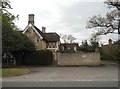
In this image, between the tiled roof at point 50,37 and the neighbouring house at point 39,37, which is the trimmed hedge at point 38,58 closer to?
the neighbouring house at point 39,37

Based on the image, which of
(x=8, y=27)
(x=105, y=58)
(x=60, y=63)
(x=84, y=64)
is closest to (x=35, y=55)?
(x=60, y=63)

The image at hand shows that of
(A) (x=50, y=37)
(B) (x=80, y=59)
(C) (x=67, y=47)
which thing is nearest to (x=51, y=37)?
(A) (x=50, y=37)

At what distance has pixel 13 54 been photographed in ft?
157

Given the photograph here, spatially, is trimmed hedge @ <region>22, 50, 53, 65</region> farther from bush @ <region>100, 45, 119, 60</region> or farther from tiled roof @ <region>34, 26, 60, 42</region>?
bush @ <region>100, 45, 119, 60</region>

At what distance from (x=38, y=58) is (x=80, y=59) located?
8517 mm

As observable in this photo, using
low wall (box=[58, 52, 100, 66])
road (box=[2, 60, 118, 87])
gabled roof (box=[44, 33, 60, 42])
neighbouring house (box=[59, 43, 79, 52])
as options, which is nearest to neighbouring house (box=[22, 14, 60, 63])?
gabled roof (box=[44, 33, 60, 42])

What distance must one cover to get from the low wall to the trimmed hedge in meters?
4.84

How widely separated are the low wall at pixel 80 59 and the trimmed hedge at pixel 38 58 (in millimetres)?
4837

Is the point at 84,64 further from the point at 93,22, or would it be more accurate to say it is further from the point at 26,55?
the point at 26,55

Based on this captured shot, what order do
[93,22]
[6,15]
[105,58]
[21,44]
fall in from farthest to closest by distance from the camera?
[105,58]
[93,22]
[21,44]
[6,15]

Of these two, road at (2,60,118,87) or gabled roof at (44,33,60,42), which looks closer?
road at (2,60,118,87)

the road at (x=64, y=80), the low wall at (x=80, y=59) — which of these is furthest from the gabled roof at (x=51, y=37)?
the road at (x=64, y=80)

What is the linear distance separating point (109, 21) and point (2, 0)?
1685 cm

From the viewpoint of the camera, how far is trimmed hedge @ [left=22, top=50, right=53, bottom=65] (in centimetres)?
4814
